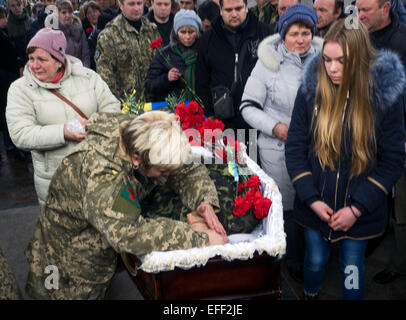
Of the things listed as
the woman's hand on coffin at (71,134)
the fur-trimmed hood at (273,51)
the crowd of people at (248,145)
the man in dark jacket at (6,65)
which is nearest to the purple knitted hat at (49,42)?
the crowd of people at (248,145)

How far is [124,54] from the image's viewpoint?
13.7 ft

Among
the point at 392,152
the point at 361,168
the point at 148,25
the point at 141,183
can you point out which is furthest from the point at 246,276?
the point at 148,25

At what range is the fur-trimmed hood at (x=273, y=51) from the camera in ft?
8.43

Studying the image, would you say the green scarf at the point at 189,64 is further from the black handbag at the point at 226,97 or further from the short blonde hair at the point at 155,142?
the short blonde hair at the point at 155,142

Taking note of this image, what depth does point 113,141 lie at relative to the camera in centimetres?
181

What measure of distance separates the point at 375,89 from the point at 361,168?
0.37 metres

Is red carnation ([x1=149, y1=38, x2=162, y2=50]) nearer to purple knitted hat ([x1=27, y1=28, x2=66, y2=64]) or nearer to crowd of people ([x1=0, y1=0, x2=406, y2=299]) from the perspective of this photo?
crowd of people ([x1=0, y1=0, x2=406, y2=299])

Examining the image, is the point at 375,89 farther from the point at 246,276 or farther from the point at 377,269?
the point at 377,269

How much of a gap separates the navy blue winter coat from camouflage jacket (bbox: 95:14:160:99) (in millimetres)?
2197

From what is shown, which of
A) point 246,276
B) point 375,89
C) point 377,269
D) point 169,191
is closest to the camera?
point 246,276

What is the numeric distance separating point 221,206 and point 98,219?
2.00 feet

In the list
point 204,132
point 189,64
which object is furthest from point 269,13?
point 204,132

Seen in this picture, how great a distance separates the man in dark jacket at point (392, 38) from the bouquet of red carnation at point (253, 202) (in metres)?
1.24

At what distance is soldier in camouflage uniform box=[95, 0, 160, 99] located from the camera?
4.14 meters
